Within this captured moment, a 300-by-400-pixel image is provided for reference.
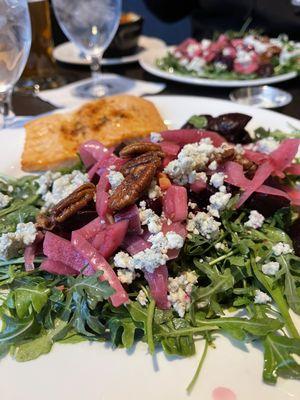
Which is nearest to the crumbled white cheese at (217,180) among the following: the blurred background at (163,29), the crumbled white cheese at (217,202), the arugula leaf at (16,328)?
the crumbled white cheese at (217,202)

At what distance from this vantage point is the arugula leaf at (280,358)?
0.89 m

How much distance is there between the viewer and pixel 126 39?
10.2 ft

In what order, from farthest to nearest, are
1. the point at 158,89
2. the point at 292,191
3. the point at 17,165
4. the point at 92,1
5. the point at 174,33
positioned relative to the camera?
1. the point at 174,33
2. the point at 158,89
3. the point at 92,1
4. the point at 17,165
5. the point at 292,191

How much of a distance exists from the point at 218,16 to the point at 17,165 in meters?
3.54

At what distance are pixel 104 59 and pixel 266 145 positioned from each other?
6.31 ft

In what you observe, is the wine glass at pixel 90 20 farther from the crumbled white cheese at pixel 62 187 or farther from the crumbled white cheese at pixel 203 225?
the crumbled white cheese at pixel 203 225

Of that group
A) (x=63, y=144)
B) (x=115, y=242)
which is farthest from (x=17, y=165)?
(x=115, y=242)

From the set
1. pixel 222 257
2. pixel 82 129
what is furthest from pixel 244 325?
pixel 82 129

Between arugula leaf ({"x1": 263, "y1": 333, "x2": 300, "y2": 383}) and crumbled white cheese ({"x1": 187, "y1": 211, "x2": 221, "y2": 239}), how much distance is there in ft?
1.02

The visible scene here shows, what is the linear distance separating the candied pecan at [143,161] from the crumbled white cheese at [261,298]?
1.41 ft

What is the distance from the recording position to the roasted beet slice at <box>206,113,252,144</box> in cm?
170

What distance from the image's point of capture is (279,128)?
182 centimetres

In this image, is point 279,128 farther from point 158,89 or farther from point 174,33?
point 174,33

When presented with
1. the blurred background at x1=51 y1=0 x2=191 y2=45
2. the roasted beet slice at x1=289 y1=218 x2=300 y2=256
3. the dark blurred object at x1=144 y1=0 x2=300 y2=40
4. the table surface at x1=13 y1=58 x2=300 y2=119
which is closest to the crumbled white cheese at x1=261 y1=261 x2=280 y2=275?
the roasted beet slice at x1=289 y1=218 x2=300 y2=256
